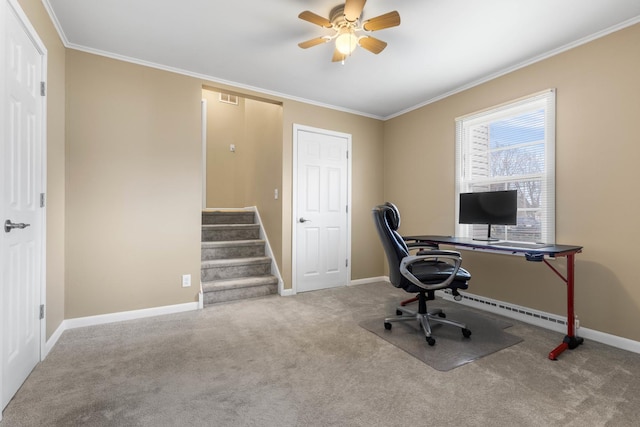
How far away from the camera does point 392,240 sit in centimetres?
253

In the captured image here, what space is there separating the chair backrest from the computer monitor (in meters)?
1.12

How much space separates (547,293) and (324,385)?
7.66 feet

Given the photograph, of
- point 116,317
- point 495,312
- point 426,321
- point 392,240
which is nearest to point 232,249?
point 116,317

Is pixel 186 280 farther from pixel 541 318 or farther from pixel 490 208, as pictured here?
pixel 541 318

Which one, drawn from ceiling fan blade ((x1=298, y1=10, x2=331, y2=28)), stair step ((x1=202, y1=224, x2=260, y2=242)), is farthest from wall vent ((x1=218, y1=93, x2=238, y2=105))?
ceiling fan blade ((x1=298, y1=10, x2=331, y2=28))

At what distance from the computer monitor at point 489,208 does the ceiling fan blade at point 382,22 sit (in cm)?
190

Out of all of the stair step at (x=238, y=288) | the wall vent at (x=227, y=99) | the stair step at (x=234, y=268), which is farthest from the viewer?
the wall vent at (x=227, y=99)

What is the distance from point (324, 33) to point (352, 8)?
0.65 m

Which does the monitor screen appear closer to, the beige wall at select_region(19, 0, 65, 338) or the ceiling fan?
the ceiling fan

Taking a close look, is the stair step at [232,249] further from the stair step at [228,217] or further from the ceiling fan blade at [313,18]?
the ceiling fan blade at [313,18]

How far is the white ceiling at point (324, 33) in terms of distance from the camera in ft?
7.21

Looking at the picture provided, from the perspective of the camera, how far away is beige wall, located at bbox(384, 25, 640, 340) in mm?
2328

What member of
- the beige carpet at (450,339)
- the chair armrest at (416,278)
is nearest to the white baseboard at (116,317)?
the beige carpet at (450,339)

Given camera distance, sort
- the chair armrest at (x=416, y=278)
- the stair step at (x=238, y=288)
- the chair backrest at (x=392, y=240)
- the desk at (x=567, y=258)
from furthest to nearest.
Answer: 1. the stair step at (x=238, y=288)
2. the chair backrest at (x=392, y=240)
3. the chair armrest at (x=416, y=278)
4. the desk at (x=567, y=258)
